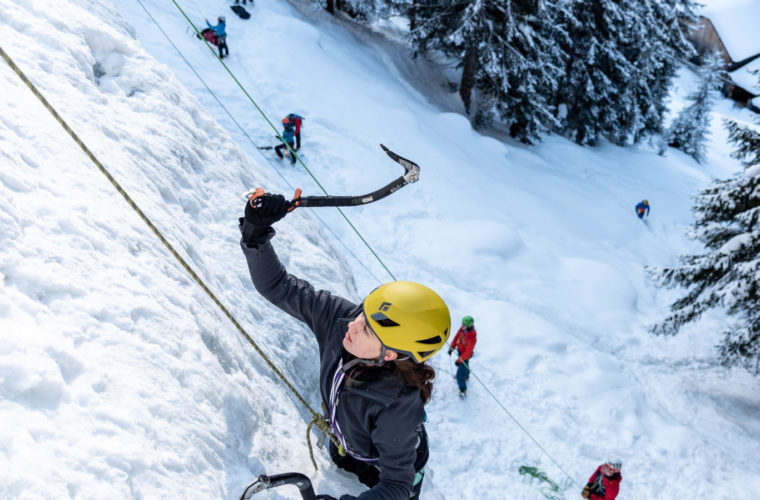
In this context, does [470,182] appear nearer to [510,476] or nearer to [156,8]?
[510,476]

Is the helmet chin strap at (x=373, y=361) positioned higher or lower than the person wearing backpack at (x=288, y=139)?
higher

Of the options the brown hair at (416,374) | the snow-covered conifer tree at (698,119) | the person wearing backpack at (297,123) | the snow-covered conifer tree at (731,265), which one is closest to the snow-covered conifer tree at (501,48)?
the person wearing backpack at (297,123)

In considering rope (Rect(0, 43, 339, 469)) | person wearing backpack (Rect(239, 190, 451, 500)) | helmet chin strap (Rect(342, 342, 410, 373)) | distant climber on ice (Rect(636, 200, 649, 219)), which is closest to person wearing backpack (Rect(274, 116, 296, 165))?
rope (Rect(0, 43, 339, 469))

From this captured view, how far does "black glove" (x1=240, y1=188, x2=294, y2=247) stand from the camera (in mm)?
2852

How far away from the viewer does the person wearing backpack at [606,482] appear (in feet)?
22.8

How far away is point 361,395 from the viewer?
2.65 meters

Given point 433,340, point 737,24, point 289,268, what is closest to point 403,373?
point 433,340

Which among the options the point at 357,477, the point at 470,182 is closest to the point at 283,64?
the point at 470,182

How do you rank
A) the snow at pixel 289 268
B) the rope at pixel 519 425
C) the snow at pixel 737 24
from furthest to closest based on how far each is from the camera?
the snow at pixel 737 24 < the rope at pixel 519 425 < the snow at pixel 289 268

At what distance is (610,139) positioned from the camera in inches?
1220

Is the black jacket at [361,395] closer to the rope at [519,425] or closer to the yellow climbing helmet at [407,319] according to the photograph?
the yellow climbing helmet at [407,319]

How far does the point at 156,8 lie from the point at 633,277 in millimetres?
17953

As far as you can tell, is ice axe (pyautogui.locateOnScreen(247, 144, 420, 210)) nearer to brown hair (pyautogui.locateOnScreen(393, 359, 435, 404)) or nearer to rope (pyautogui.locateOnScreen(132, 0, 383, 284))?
brown hair (pyautogui.locateOnScreen(393, 359, 435, 404))

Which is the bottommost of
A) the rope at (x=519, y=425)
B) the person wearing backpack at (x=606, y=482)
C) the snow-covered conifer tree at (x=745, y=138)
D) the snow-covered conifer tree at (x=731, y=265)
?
the rope at (x=519, y=425)
